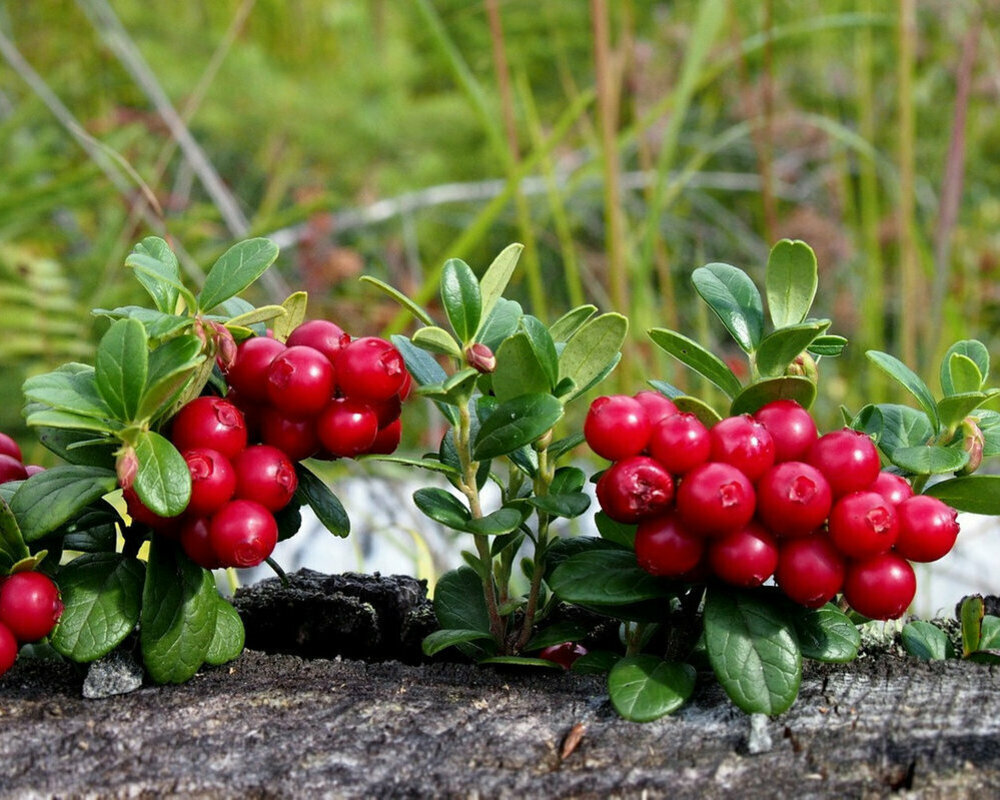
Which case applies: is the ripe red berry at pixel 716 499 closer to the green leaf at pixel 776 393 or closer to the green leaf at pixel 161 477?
the green leaf at pixel 776 393

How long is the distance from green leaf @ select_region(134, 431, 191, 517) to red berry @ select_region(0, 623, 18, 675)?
18 centimetres

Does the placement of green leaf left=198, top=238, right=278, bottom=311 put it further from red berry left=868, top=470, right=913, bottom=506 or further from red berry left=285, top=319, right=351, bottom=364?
red berry left=868, top=470, right=913, bottom=506

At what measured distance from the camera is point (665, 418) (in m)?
0.78

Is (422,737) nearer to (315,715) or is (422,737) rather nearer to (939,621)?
(315,715)

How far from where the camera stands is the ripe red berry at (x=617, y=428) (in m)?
0.77

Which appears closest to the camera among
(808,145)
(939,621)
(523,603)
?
(523,603)

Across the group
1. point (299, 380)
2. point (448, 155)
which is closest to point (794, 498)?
point (299, 380)

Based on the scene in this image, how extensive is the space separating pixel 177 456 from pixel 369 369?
154 mm

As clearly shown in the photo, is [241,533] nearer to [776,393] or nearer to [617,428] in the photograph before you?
[617,428]

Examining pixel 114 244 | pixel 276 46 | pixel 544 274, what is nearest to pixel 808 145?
pixel 544 274

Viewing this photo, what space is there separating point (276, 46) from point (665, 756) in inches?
185

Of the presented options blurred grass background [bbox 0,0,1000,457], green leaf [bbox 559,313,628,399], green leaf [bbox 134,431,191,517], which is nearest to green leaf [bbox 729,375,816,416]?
green leaf [bbox 559,313,628,399]

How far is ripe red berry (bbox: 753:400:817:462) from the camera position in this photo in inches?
31.1

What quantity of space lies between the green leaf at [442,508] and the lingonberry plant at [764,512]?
0.30ft
